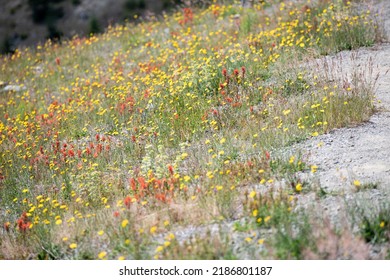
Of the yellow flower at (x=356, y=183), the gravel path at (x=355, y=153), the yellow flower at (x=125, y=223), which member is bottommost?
the gravel path at (x=355, y=153)

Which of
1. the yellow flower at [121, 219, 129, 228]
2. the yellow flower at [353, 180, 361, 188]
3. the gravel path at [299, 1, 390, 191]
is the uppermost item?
the yellow flower at [121, 219, 129, 228]

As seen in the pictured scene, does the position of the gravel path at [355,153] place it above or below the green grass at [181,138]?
below

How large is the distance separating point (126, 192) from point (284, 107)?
269 centimetres

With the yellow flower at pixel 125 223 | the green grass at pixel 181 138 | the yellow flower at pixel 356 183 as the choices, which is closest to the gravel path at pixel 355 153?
the yellow flower at pixel 356 183

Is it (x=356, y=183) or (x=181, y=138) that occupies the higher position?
(x=356, y=183)

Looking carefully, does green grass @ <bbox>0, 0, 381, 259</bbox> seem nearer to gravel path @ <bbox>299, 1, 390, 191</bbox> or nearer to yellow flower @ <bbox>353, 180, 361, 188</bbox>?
gravel path @ <bbox>299, 1, 390, 191</bbox>

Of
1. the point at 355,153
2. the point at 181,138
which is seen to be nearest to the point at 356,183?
the point at 355,153

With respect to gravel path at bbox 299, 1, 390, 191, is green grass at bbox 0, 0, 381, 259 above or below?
above

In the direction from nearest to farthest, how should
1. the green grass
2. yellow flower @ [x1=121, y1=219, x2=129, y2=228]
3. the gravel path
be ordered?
1. yellow flower @ [x1=121, y1=219, x2=129, y2=228]
2. the green grass
3. the gravel path

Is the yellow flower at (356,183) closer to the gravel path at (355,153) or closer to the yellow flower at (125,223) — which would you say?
the gravel path at (355,153)

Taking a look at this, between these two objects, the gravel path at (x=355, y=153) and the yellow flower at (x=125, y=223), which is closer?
the yellow flower at (x=125, y=223)

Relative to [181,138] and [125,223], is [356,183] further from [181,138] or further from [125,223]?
[181,138]

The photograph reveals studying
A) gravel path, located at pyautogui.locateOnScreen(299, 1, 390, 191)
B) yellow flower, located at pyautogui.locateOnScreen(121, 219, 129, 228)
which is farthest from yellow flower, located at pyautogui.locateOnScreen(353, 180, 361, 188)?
yellow flower, located at pyautogui.locateOnScreen(121, 219, 129, 228)

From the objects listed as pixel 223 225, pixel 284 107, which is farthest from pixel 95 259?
pixel 284 107
